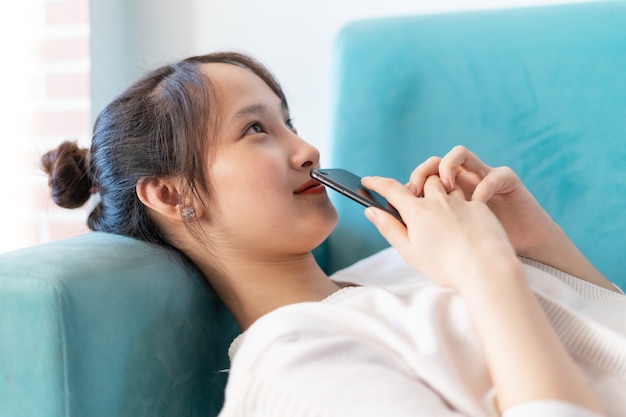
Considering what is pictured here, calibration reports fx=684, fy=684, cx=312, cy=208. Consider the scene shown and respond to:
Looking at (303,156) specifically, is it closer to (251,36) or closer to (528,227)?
(528,227)

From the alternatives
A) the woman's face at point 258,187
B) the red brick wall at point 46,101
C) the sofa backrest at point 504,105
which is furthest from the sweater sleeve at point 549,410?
the red brick wall at point 46,101

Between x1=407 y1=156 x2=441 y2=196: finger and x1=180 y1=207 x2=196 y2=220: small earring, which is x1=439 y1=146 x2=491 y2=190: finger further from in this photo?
x1=180 y1=207 x2=196 y2=220: small earring

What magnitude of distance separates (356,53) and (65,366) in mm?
783

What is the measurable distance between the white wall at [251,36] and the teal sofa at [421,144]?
195 mm

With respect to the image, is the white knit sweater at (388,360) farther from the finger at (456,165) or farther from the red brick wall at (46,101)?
the red brick wall at (46,101)

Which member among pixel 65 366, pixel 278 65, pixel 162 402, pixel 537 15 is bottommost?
pixel 162 402

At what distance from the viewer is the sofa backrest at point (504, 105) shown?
108cm

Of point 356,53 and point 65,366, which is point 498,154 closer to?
point 356,53

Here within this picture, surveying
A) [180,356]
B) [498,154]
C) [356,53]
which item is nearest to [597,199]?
[498,154]

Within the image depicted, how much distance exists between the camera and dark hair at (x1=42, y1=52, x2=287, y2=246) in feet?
2.80

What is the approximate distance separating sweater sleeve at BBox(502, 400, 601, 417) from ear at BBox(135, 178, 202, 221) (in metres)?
0.46

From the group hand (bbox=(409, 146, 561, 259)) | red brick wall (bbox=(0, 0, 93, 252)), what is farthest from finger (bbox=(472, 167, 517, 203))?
red brick wall (bbox=(0, 0, 93, 252))

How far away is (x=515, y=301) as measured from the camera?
0.62m

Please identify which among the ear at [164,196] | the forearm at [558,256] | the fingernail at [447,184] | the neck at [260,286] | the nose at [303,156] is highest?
the fingernail at [447,184]
